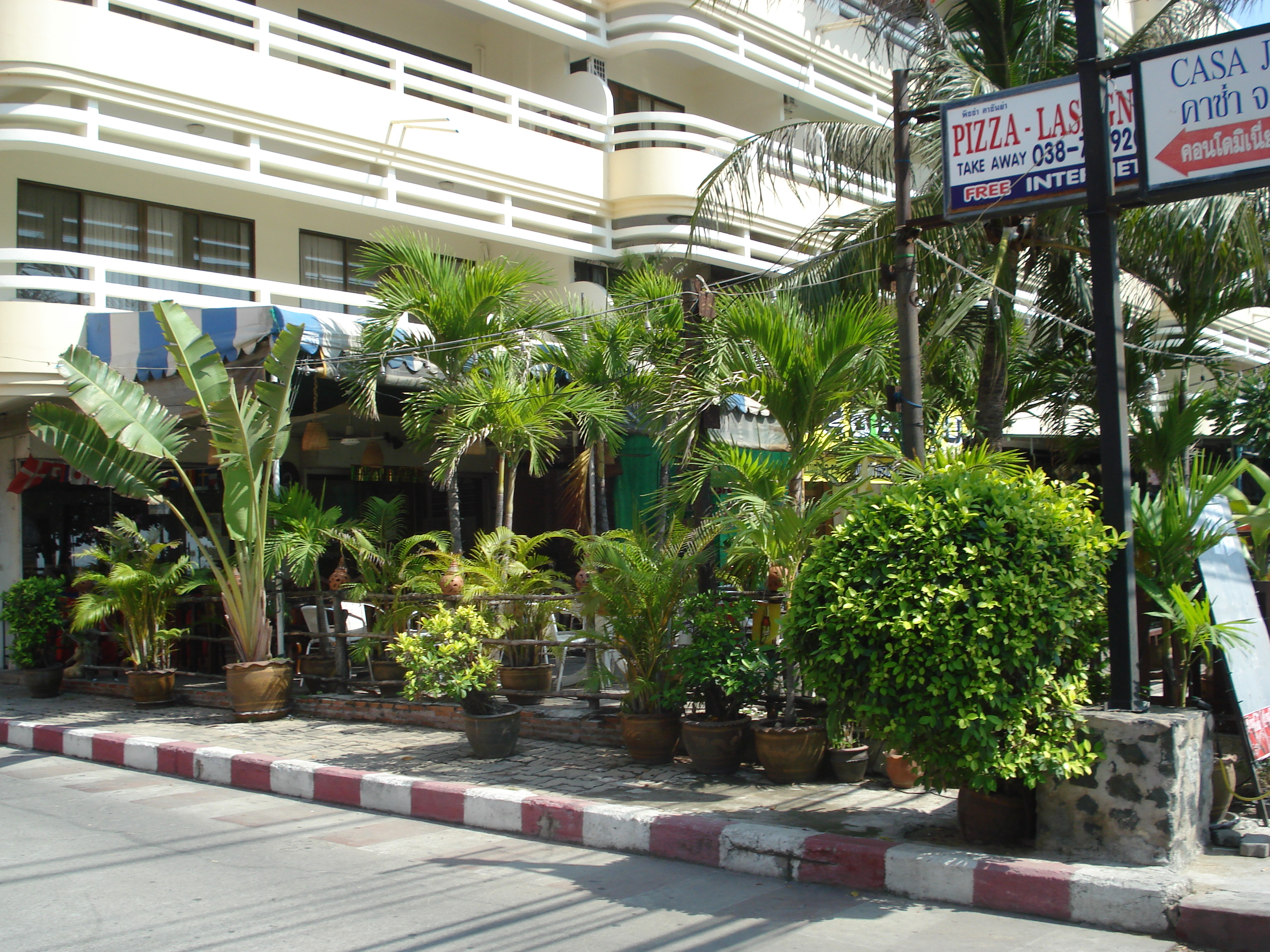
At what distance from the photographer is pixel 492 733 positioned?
8023 millimetres

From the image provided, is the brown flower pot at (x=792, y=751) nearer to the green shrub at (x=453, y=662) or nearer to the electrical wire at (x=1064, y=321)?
the green shrub at (x=453, y=662)

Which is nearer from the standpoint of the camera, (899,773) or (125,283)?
(899,773)

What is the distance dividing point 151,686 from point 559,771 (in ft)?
18.9

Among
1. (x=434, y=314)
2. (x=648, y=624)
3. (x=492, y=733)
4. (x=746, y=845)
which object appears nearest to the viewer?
(x=746, y=845)

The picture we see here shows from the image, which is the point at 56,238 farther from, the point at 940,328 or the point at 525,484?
the point at 940,328

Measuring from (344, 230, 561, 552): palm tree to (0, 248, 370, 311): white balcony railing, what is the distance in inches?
64.0

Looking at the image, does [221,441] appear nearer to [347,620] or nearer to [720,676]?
[347,620]

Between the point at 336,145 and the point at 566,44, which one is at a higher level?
the point at 566,44

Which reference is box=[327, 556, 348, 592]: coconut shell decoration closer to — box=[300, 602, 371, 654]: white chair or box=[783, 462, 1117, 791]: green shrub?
box=[300, 602, 371, 654]: white chair

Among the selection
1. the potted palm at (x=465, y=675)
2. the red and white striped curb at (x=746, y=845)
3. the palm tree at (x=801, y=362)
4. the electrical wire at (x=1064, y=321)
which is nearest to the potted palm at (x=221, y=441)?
the red and white striped curb at (x=746, y=845)

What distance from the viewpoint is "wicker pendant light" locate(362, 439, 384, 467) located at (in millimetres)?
14789

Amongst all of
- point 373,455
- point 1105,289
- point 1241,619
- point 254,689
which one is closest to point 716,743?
point 1241,619

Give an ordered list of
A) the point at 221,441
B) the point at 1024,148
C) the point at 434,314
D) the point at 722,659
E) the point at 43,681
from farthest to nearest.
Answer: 1. the point at 43,681
2. the point at 434,314
3. the point at 221,441
4. the point at 722,659
5. the point at 1024,148

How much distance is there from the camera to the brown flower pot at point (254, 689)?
10.1 meters
